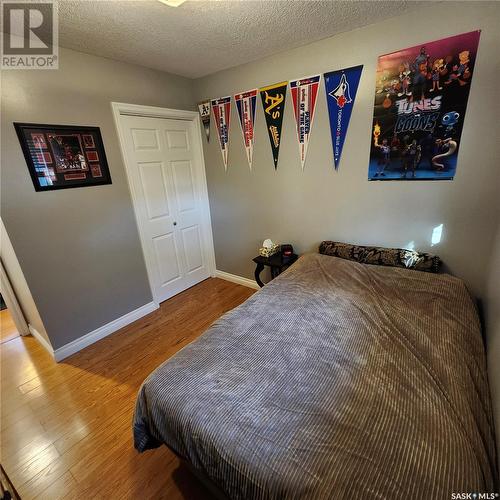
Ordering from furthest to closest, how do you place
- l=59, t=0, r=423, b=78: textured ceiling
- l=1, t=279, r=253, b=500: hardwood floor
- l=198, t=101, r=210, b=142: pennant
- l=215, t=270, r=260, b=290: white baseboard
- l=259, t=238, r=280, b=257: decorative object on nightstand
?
l=215, t=270, r=260, b=290: white baseboard < l=198, t=101, r=210, b=142: pennant < l=259, t=238, r=280, b=257: decorative object on nightstand < l=59, t=0, r=423, b=78: textured ceiling < l=1, t=279, r=253, b=500: hardwood floor

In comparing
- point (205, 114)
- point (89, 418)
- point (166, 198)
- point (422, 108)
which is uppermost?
point (205, 114)

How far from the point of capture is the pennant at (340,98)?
1.93 metres

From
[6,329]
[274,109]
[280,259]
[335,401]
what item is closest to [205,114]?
[274,109]

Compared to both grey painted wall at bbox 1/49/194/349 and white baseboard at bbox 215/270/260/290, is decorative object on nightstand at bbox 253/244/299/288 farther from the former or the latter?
grey painted wall at bbox 1/49/194/349

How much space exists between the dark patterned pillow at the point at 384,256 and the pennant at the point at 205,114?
186 centimetres

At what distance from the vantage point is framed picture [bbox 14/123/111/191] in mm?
1797

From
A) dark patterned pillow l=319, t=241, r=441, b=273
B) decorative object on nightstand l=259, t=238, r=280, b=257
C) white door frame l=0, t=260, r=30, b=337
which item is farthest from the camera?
decorative object on nightstand l=259, t=238, r=280, b=257

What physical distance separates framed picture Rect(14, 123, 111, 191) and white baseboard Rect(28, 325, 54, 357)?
1325mm

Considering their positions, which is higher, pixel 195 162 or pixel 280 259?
pixel 195 162

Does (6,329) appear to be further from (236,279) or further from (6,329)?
(236,279)

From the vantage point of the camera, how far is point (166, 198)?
2801 millimetres

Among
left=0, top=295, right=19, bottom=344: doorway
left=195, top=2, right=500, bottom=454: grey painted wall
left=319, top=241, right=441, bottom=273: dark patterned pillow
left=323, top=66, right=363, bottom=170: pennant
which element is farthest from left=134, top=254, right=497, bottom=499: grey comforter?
left=0, top=295, right=19, bottom=344: doorway

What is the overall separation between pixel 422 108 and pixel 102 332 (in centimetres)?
325

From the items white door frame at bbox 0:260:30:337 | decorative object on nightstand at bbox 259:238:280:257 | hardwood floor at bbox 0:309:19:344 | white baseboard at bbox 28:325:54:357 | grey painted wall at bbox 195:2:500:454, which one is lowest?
hardwood floor at bbox 0:309:19:344
